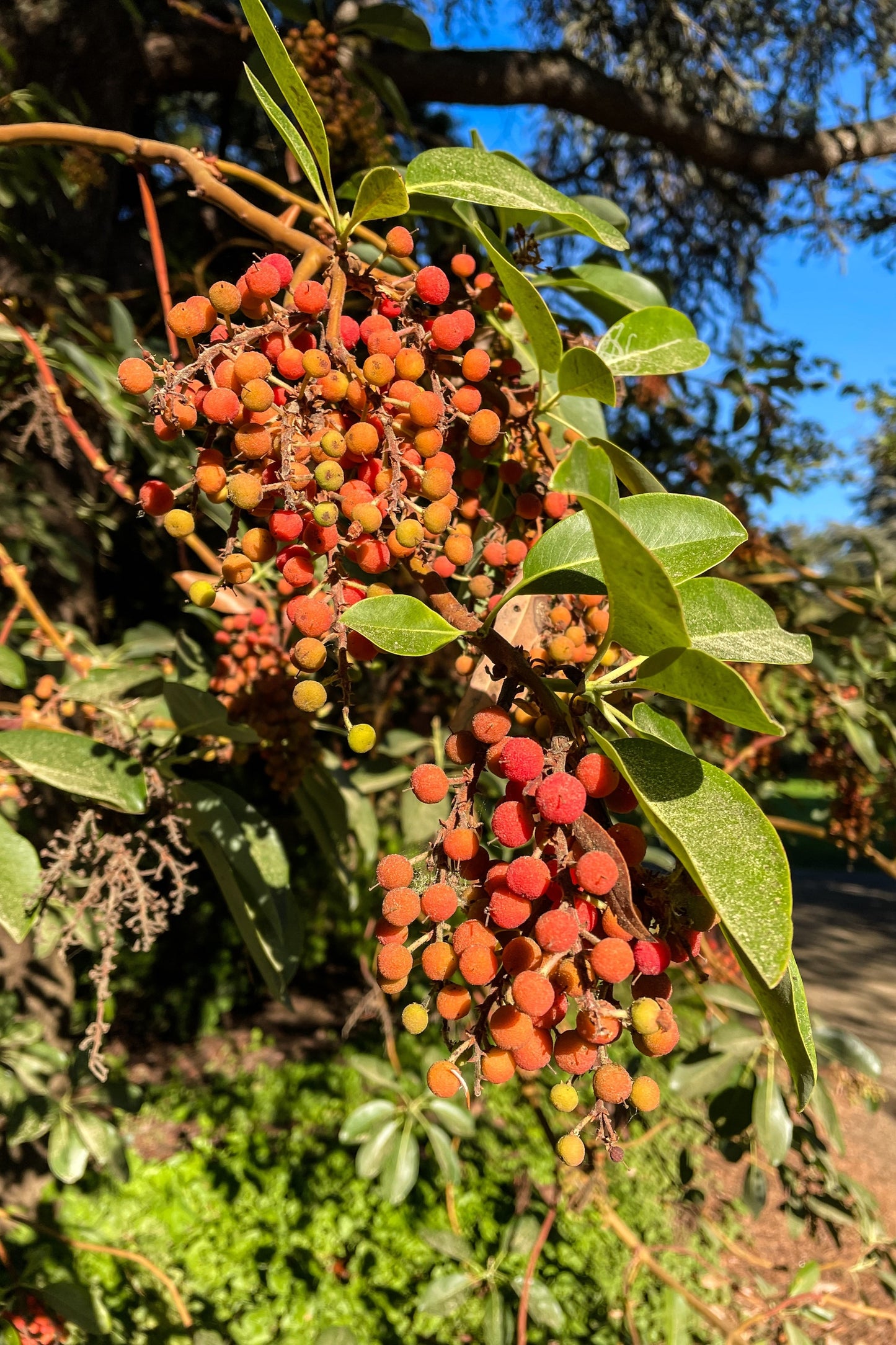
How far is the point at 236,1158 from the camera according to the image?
11.7ft

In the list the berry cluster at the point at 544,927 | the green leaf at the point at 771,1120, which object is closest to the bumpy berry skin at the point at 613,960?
the berry cluster at the point at 544,927

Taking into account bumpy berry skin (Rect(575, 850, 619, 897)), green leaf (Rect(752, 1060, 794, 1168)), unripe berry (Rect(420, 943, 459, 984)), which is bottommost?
green leaf (Rect(752, 1060, 794, 1168))

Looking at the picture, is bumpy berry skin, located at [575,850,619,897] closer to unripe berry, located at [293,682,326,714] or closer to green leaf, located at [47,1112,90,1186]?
unripe berry, located at [293,682,326,714]

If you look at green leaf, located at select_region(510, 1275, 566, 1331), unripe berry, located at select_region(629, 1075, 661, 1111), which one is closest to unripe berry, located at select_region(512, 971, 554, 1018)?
unripe berry, located at select_region(629, 1075, 661, 1111)

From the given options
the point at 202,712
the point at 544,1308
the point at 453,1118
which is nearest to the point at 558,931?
the point at 202,712

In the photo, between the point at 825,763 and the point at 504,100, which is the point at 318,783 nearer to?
the point at 825,763

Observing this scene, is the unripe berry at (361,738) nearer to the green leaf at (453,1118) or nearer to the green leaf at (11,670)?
the green leaf at (11,670)

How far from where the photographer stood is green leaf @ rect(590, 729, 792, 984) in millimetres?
410

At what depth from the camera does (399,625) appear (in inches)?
20.6

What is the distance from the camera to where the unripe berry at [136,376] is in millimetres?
554

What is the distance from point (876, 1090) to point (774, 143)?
3.50 m

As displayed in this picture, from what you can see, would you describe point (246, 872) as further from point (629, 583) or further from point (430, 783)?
point (629, 583)

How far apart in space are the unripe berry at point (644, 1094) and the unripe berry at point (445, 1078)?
0.12 meters

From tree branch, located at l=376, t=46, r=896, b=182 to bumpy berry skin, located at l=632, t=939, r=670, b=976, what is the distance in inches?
129
